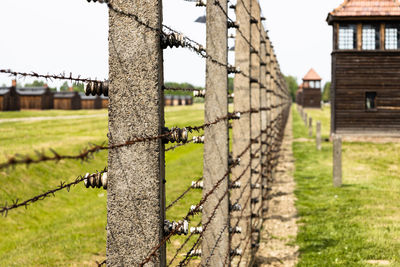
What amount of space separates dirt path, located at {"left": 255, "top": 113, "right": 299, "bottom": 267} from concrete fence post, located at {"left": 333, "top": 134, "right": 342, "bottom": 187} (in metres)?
1.10

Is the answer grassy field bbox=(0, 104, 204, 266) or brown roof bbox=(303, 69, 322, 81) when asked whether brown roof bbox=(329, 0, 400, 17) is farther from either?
brown roof bbox=(303, 69, 322, 81)

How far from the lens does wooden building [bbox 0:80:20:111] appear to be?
58.7 metres

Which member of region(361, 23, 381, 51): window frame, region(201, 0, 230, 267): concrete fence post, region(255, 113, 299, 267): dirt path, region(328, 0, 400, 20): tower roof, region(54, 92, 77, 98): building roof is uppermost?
region(328, 0, 400, 20): tower roof

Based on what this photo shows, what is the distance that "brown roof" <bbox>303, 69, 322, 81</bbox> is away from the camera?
80.1 metres

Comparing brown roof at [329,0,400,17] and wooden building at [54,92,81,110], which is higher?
brown roof at [329,0,400,17]

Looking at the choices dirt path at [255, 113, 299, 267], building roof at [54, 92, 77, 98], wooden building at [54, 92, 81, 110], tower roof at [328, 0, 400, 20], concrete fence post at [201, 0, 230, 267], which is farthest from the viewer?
building roof at [54, 92, 77, 98]

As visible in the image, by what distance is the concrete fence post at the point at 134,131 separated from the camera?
207 cm

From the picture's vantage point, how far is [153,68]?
2.08 m

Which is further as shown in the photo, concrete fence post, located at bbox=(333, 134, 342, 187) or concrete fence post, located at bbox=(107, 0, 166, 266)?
Result: concrete fence post, located at bbox=(333, 134, 342, 187)

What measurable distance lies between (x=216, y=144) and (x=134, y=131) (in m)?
2.23

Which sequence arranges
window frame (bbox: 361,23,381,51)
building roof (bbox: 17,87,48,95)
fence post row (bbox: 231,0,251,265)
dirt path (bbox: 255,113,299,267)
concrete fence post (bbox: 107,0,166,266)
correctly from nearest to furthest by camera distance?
concrete fence post (bbox: 107,0,166,266), fence post row (bbox: 231,0,251,265), dirt path (bbox: 255,113,299,267), window frame (bbox: 361,23,381,51), building roof (bbox: 17,87,48,95)

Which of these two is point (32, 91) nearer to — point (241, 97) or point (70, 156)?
point (241, 97)

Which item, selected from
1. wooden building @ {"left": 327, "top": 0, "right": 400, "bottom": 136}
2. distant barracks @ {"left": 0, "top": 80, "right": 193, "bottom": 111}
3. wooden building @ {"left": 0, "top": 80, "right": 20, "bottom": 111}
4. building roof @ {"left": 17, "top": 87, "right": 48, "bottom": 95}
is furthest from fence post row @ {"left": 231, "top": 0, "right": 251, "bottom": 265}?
building roof @ {"left": 17, "top": 87, "right": 48, "bottom": 95}

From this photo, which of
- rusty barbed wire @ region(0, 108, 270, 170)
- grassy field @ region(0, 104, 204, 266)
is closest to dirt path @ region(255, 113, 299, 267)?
grassy field @ region(0, 104, 204, 266)
